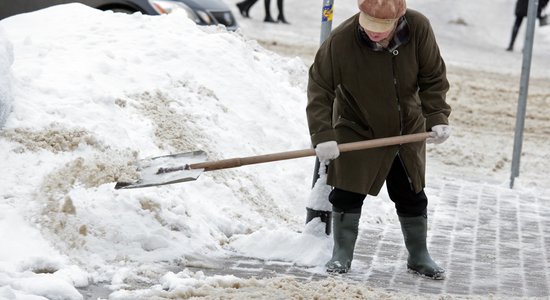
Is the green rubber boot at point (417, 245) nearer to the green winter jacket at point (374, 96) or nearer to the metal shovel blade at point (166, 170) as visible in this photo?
the green winter jacket at point (374, 96)

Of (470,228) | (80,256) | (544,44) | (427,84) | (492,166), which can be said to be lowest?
(544,44)

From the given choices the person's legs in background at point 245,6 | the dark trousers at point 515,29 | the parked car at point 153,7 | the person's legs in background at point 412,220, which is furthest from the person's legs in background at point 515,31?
the person's legs in background at point 412,220

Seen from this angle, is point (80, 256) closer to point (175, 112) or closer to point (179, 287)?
point (179, 287)

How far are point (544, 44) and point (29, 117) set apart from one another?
18.1m

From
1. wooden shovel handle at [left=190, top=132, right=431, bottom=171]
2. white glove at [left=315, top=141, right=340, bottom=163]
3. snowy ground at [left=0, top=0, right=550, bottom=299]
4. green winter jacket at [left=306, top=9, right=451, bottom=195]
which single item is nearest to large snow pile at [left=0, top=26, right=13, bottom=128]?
snowy ground at [left=0, top=0, right=550, bottom=299]

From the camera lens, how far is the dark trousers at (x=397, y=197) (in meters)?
6.54

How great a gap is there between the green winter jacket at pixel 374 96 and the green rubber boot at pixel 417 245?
8.7 inches

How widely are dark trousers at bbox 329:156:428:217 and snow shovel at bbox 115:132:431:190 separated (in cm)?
34

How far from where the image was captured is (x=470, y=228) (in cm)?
802

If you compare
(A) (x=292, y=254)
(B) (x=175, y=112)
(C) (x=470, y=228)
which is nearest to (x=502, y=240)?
(C) (x=470, y=228)

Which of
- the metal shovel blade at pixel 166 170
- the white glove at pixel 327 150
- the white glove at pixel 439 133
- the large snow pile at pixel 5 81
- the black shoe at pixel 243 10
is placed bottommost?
the black shoe at pixel 243 10

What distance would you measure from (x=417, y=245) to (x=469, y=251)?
0.82 meters

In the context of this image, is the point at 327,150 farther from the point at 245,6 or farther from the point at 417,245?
the point at 245,6


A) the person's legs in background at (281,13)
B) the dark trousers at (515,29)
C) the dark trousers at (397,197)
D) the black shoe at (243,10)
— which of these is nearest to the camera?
the dark trousers at (397,197)
